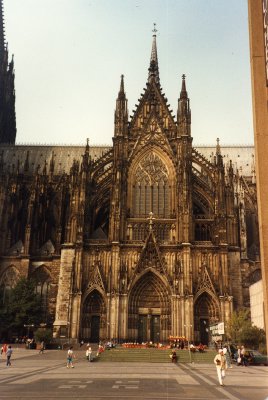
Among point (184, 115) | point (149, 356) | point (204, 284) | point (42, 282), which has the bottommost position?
point (149, 356)

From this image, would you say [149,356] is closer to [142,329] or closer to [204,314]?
[142,329]

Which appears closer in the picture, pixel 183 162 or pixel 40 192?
pixel 183 162

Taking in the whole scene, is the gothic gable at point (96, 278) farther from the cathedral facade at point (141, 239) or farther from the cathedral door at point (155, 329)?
the cathedral door at point (155, 329)

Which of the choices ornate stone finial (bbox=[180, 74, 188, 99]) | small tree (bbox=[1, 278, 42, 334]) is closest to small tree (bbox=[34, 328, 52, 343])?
small tree (bbox=[1, 278, 42, 334])

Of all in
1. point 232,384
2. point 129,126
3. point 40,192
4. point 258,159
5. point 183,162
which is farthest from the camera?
point 40,192

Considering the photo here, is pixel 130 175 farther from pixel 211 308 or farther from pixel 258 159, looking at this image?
pixel 258 159

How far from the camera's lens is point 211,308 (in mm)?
42375

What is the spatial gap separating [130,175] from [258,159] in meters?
37.1

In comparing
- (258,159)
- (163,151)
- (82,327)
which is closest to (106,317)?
(82,327)

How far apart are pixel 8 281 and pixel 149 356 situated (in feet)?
72.9

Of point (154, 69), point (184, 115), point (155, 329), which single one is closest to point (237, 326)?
point (155, 329)

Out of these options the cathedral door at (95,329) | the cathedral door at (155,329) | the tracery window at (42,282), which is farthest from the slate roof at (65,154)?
the cathedral door at (155,329)

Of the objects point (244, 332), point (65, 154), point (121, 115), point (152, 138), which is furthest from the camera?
point (65, 154)

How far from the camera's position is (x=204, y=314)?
42531 mm
